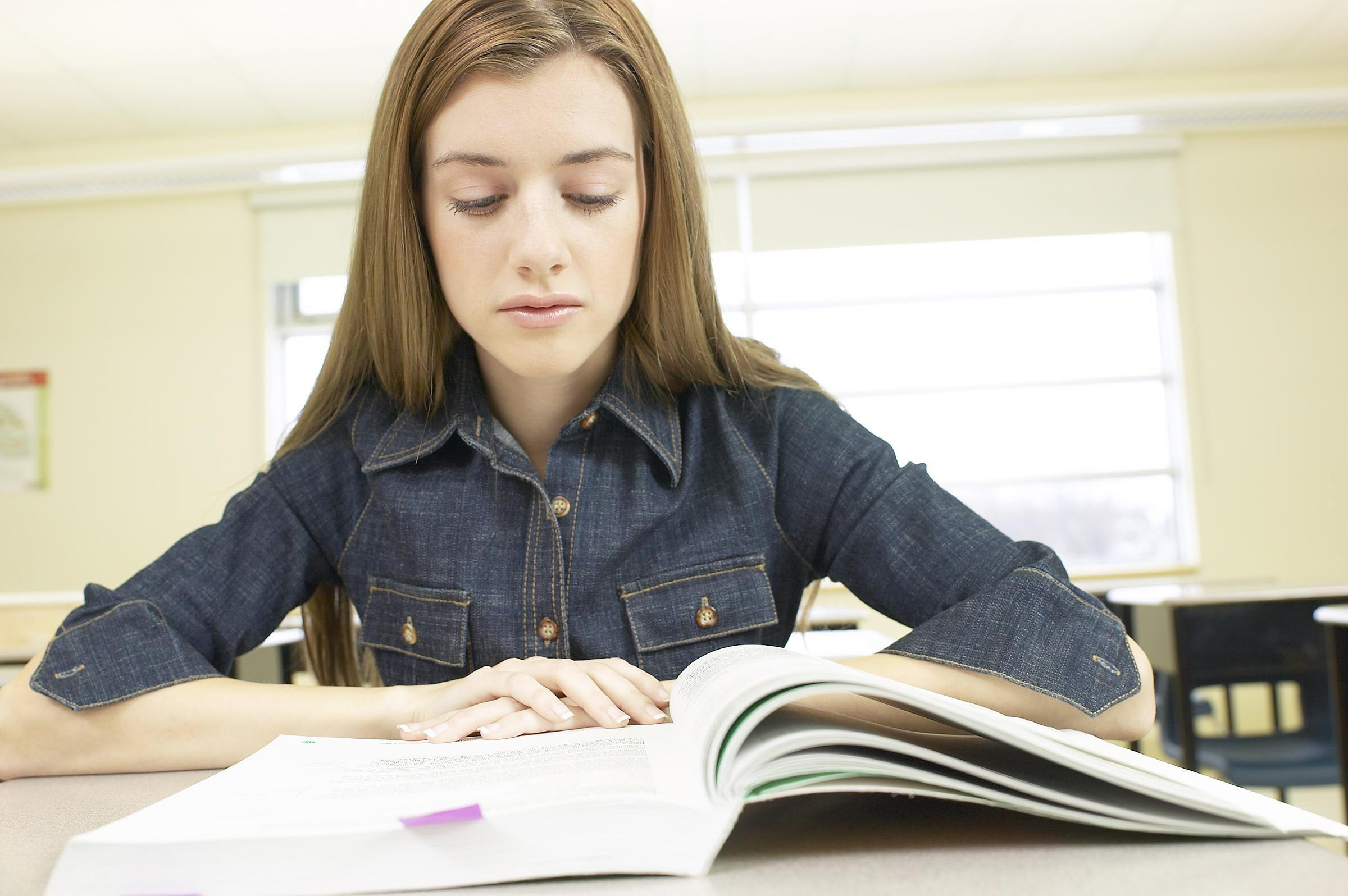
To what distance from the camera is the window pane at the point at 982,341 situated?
5688 mm

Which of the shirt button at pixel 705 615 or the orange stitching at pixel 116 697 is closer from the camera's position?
the orange stitching at pixel 116 697

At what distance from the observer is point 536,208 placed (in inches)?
37.3

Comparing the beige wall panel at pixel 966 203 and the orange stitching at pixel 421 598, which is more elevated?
the beige wall panel at pixel 966 203

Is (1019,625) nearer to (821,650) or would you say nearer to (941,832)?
(941,832)

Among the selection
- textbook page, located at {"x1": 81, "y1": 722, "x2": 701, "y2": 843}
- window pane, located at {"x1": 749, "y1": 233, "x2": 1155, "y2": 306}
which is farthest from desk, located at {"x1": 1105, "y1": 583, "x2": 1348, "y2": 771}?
window pane, located at {"x1": 749, "y1": 233, "x2": 1155, "y2": 306}

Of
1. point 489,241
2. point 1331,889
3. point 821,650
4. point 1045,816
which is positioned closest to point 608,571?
point 489,241

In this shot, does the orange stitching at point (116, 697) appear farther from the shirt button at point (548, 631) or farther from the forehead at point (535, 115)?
the forehead at point (535, 115)

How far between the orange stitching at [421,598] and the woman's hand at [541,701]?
0.88 feet

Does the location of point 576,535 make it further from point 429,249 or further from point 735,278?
point 735,278

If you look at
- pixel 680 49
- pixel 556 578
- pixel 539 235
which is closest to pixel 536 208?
pixel 539 235

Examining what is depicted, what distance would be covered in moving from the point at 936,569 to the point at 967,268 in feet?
16.8

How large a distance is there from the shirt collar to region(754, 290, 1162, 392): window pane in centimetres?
465

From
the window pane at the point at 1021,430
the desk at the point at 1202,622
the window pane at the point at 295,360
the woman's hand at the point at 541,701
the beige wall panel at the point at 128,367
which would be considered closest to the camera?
the woman's hand at the point at 541,701

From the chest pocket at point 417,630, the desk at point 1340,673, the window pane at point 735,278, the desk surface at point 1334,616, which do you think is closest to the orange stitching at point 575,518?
the chest pocket at point 417,630
